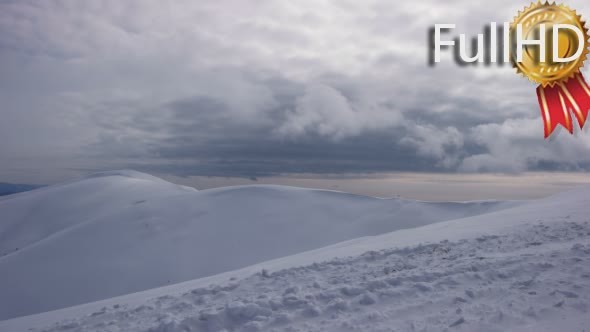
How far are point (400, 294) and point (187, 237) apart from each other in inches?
408

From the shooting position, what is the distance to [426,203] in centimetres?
1723

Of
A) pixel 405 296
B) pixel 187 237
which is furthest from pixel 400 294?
pixel 187 237

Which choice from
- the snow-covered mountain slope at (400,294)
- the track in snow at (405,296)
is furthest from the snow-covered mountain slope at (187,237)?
the track in snow at (405,296)

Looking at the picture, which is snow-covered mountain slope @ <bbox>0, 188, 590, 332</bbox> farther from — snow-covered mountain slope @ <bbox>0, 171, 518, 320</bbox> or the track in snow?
snow-covered mountain slope @ <bbox>0, 171, 518, 320</bbox>

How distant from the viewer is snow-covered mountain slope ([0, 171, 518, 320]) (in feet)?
39.5

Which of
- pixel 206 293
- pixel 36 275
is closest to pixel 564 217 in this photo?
pixel 206 293

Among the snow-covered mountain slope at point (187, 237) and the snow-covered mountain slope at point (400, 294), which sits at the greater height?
the snow-covered mountain slope at point (400, 294)

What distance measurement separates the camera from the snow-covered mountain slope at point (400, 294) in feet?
14.3

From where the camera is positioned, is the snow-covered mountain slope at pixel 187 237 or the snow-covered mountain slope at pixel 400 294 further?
the snow-covered mountain slope at pixel 187 237

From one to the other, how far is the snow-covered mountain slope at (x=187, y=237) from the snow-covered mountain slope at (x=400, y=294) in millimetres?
5467

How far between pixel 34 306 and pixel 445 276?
1105 cm

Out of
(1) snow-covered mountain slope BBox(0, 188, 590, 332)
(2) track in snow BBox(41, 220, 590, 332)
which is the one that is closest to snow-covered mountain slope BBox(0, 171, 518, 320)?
(1) snow-covered mountain slope BBox(0, 188, 590, 332)

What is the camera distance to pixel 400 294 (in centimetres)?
502

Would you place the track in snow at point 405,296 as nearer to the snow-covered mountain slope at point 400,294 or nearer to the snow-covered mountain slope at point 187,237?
the snow-covered mountain slope at point 400,294
